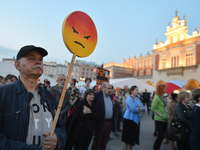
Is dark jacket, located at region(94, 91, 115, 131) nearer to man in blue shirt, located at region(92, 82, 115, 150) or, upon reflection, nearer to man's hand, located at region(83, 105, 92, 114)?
man in blue shirt, located at region(92, 82, 115, 150)

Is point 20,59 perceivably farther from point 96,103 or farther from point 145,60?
point 145,60

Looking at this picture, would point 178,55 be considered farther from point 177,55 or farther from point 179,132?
point 179,132

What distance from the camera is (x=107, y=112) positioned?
12.9ft

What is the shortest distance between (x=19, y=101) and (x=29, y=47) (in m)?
0.52

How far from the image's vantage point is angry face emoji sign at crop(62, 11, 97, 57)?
1494mm

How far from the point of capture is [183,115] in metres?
3.40

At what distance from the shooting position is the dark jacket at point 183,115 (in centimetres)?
337

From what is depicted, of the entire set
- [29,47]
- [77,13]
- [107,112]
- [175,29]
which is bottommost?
[107,112]

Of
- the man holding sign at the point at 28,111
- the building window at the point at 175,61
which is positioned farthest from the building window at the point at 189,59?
the man holding sign at the point at 28,111

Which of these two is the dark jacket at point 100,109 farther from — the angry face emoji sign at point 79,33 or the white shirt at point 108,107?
the angry face emoji sign at point 79,33

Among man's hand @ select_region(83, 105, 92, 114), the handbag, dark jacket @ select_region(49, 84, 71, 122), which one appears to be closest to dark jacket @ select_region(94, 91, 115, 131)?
man's hand @ select_region(83, 105, 92, 114)

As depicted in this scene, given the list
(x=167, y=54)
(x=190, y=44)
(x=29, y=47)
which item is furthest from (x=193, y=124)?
(x=167, y=54)

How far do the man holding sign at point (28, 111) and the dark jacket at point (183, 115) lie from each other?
2863 millimetres

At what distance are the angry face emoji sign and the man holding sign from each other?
0.31m
